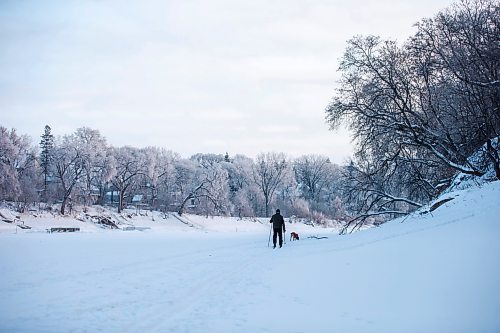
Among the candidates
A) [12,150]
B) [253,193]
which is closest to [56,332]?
[12,150]

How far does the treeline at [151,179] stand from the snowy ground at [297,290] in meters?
20.6

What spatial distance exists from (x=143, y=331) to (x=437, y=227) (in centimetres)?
811

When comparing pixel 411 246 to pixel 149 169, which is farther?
pixel 149 169

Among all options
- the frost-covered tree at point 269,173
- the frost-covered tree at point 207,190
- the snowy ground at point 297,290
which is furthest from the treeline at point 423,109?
the frost-covered tree at point 269,173

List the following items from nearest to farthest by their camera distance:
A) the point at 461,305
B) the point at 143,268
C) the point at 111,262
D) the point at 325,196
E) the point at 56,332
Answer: the point at 56,332
the point at 461,305
the point at 143,268
the point at 111,262
the point at 325,196

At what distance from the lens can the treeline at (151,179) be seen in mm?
49772

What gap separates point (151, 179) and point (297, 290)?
62923mm

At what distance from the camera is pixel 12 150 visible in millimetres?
43625

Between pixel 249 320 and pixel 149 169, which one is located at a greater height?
pixel 149 169

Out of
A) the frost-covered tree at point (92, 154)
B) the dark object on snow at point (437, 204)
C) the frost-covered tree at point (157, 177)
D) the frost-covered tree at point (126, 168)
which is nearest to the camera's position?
the dark object on snow at point (437, 204)

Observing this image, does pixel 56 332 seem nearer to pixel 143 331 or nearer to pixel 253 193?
pixel 143 331

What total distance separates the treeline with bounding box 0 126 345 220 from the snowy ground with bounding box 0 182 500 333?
20.6 metres

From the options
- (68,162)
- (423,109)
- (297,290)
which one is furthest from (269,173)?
(297,290)

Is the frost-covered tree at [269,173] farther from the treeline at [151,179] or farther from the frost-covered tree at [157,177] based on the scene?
the frost-covered tree at [157,177]
